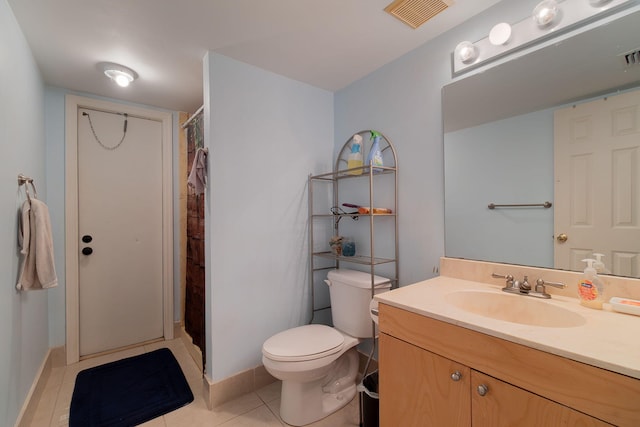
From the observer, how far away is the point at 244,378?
71.7 inches

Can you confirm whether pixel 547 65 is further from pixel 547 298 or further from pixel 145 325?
pixel 145 325

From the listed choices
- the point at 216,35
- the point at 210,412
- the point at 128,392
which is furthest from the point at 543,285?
the point at 128,392

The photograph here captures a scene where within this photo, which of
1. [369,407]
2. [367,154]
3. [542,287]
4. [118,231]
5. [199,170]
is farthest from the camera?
[118,231]

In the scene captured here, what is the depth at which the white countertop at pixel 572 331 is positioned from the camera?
2.21 ft

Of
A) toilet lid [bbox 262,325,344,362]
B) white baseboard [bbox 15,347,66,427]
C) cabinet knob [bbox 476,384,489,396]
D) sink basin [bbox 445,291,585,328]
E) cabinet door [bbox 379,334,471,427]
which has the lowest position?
white baseboard [bbox 15,347,66,427]

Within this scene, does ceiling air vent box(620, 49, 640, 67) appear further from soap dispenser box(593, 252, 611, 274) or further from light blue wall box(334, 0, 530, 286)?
soap dispenser box(593, 252, 611, 274)

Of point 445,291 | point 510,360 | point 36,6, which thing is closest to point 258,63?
point 36,6

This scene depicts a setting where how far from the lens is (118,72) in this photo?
1.91 meters

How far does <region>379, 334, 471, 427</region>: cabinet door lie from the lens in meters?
Result: 0.92

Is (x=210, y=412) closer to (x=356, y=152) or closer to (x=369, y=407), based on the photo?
(x=369, y=407)

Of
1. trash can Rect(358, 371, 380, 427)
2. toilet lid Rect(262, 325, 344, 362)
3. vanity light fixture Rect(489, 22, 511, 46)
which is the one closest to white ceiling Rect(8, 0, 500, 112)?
vanity light fixture Rect(489, 22, 511, 46)

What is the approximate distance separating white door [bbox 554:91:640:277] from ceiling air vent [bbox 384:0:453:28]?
0.76 metres

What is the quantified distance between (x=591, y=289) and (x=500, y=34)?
3.91 feet

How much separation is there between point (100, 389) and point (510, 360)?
2.50m
